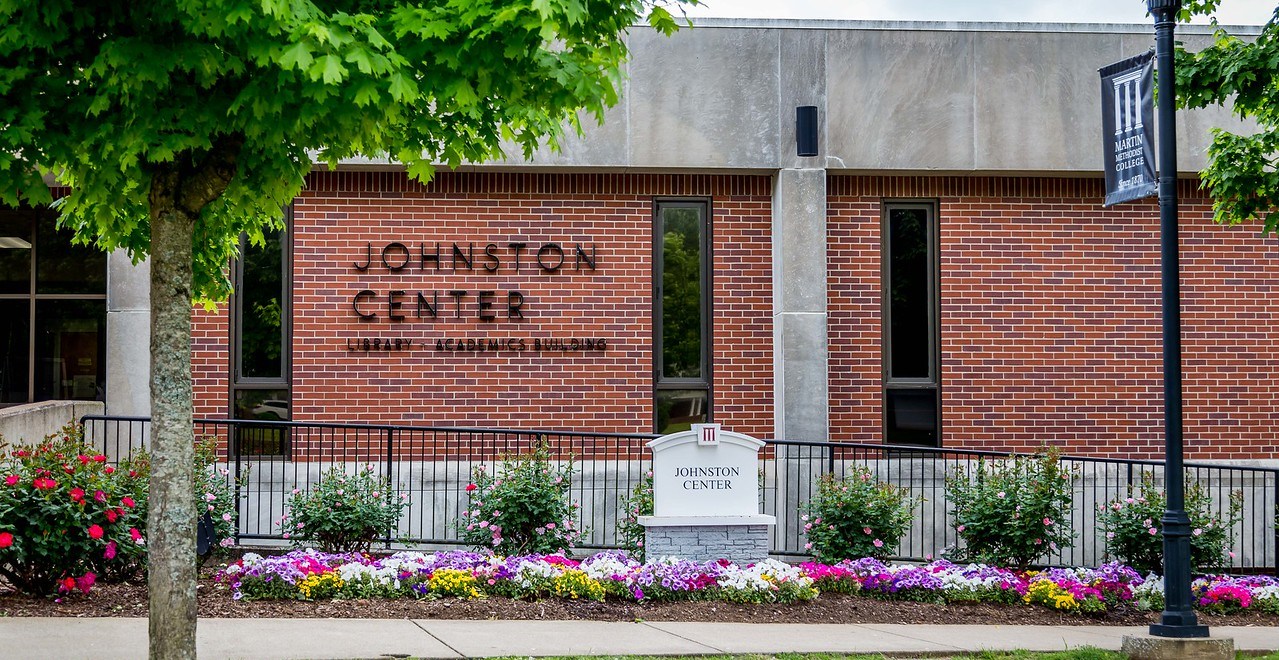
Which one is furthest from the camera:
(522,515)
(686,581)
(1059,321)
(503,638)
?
(1059,321)

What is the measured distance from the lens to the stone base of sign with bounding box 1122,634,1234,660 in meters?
7.98

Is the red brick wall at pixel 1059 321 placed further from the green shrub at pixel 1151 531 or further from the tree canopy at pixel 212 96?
the tree canopy at pixel 212 96

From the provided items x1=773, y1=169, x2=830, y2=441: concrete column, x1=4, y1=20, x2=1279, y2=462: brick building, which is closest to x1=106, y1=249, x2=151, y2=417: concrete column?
x1=4, y1=20, x2=1279, y2=462: brick building

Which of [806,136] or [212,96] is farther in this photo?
[806,136]

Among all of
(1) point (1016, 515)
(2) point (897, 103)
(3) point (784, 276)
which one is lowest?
(1) point (1016, 515)

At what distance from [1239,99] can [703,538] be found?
565 centimetres

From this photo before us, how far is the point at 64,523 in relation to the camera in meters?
8.38

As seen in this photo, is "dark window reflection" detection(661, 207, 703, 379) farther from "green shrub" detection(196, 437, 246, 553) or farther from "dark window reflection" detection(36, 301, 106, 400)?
"dark window reflection" detection(36, 301, 106, 400)

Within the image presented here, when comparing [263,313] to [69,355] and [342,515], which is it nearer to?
[69,355]

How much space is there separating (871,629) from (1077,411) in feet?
21.5

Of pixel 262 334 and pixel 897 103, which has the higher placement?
pixel 897 103

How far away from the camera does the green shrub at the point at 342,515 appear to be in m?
10.1

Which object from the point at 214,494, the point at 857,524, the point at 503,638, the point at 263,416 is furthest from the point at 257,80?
the point at 263,416

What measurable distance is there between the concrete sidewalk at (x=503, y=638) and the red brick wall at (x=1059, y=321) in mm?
5302
